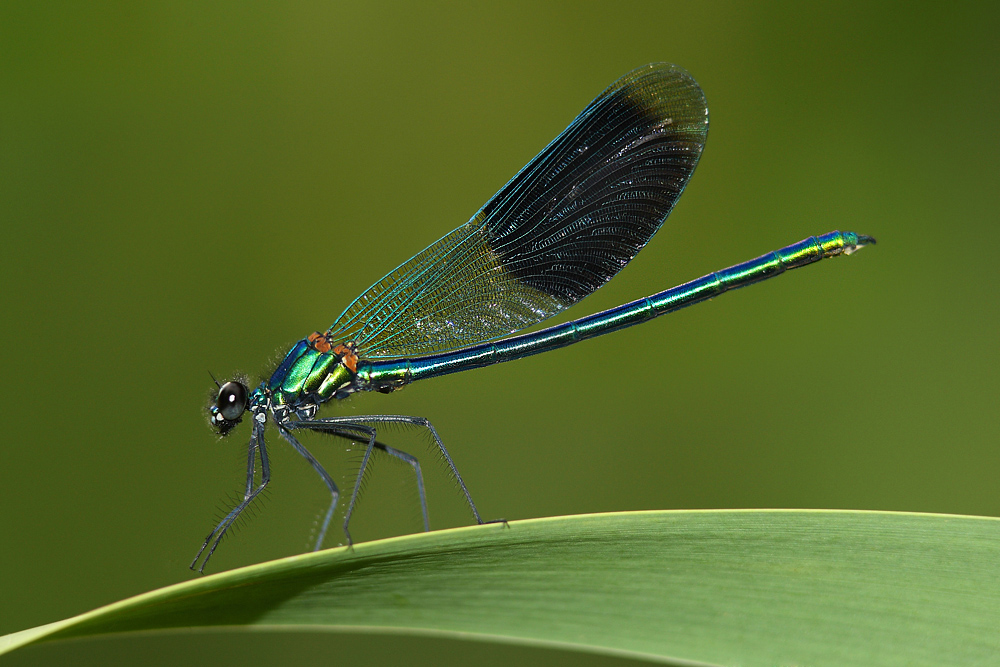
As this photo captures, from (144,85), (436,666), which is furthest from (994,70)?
(144,85)

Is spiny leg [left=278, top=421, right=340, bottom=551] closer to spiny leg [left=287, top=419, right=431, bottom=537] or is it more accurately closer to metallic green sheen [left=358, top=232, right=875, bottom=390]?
spiny leg [left=287, top=419, right=431, bottom=537]

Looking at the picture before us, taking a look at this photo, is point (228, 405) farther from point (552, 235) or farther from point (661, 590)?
point (661, 590)

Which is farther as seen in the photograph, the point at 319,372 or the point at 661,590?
the point at 319,372

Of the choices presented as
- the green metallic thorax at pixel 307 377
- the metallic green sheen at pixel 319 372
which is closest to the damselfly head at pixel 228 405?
the green metallic thorax at pixel 307 377

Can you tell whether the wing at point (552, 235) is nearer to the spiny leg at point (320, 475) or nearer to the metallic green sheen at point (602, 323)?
the metallic green sheen at point (602, 323)

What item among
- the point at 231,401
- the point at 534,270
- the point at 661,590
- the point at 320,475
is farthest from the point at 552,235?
the point at 661,590

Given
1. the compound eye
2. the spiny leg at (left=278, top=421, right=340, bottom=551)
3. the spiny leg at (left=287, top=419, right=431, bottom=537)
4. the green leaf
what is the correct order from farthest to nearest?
the compound eye, the spiny leg at (left=287, top=419, right=431, bottom=537), the spiny leg at (left=278, top=421, right=340, bottom=551), the green leaf

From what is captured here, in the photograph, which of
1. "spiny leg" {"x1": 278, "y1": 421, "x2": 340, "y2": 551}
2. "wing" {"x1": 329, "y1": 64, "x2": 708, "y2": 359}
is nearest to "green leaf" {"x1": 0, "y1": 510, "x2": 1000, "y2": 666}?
"spiny leg" {"x1": 278, "y1": 421, "x2": 340, "y2": 551}
